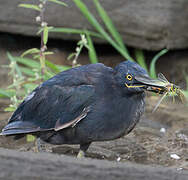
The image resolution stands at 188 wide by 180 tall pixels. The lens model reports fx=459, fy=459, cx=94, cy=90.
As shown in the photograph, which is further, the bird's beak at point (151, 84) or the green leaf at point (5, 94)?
the green leaf at point (5, 94)

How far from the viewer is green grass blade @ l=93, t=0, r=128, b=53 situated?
17.2ft

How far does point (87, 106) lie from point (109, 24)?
2.42 metres

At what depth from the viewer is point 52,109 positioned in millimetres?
3320

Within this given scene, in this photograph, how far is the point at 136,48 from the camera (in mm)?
5824

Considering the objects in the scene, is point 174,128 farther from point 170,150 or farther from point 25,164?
point 25,164

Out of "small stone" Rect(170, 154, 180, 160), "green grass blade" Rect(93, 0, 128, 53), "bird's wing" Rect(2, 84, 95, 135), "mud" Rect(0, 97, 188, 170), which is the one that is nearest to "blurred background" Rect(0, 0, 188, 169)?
"green grass blade" Rect(93, 0, 128, 53)

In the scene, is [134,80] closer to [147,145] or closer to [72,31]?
[147,145]

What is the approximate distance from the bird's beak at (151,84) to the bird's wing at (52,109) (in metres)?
0.35

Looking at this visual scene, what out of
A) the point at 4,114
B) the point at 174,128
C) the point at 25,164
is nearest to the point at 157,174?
the point at 25,164

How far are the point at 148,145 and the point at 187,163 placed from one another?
1.42 feet

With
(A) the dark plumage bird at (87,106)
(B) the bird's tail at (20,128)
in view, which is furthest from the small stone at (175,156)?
(B) the bird's tail at (20,128)

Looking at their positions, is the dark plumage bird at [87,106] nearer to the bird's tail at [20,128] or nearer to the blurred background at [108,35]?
the bird's tail at [20,128]

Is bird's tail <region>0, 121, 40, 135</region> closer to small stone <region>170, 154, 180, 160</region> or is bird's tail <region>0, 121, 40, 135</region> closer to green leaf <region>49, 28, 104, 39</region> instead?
small stone <region>170, 154, 180, 160</region>

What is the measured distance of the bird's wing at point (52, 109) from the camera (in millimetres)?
3154
